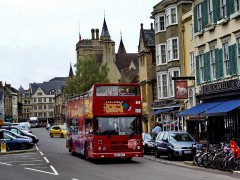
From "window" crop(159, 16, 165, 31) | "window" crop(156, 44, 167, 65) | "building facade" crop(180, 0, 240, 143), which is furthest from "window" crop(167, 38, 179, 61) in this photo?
"building facade" crop(180, 0, 240, 143)

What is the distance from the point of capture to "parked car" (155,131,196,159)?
26016 mm

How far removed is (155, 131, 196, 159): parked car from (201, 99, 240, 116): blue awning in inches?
71.9

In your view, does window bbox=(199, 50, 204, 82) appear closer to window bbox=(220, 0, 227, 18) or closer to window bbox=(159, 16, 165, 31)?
window bbox=(220, 0, 227, 18)

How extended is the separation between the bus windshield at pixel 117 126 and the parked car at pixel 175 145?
2.52m

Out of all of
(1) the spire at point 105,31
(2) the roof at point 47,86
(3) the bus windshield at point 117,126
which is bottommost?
(3) the bus windshield at point 117,126

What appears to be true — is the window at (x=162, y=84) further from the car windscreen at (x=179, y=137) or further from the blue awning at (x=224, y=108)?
the car windscreen at (x=179, y=137)

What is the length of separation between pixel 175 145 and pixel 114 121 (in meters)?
3.71

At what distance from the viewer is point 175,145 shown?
26.2 meters

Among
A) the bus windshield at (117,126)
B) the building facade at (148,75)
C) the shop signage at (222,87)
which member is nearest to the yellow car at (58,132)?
the building facade at (148,75)

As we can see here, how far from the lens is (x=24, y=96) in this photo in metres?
198

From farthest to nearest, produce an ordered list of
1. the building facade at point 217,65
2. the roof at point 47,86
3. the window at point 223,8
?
the roof at point 47,86 → the window at point 223,8 → the building facade at point 217,65

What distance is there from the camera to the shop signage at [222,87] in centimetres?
2777

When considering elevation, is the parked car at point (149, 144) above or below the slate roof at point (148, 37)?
Answer: below

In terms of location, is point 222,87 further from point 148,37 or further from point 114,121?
point 148,37
